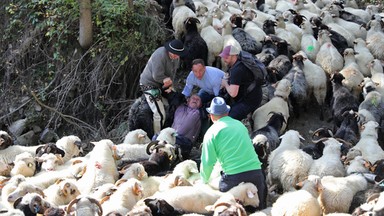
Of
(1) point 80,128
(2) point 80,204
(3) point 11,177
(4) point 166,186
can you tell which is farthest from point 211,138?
(1) point 80,128

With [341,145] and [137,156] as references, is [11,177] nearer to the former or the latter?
[137,156]

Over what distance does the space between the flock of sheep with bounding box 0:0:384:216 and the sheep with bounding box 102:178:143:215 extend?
0.05 feet

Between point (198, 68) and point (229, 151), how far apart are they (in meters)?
3.25

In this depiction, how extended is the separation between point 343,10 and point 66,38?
24.1ft

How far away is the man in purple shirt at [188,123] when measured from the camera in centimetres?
1075

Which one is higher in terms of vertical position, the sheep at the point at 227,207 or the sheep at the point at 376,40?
the sheep at the point at 227,207

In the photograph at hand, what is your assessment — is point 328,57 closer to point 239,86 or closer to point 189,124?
point 239,86

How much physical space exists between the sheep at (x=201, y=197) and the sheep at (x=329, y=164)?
151cm

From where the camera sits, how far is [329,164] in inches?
360

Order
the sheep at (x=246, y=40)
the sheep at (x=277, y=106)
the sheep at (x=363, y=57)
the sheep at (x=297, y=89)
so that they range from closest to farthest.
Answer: the sheep at (x=277, y=106), the sheep at (x=297, y=89), the sheep at (x=363, y=57), the sheep at (x=246, y=40)

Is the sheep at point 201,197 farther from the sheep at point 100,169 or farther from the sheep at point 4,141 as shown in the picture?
the sheep at point 4,141

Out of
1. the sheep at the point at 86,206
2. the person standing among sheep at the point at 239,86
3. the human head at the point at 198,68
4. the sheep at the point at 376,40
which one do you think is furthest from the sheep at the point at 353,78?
the sheep at the point at 86,206

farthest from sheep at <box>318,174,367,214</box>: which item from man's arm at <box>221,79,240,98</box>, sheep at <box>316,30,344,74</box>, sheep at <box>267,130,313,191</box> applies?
sheep at <box>316,30,344,74</box>

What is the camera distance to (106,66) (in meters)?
13.4
